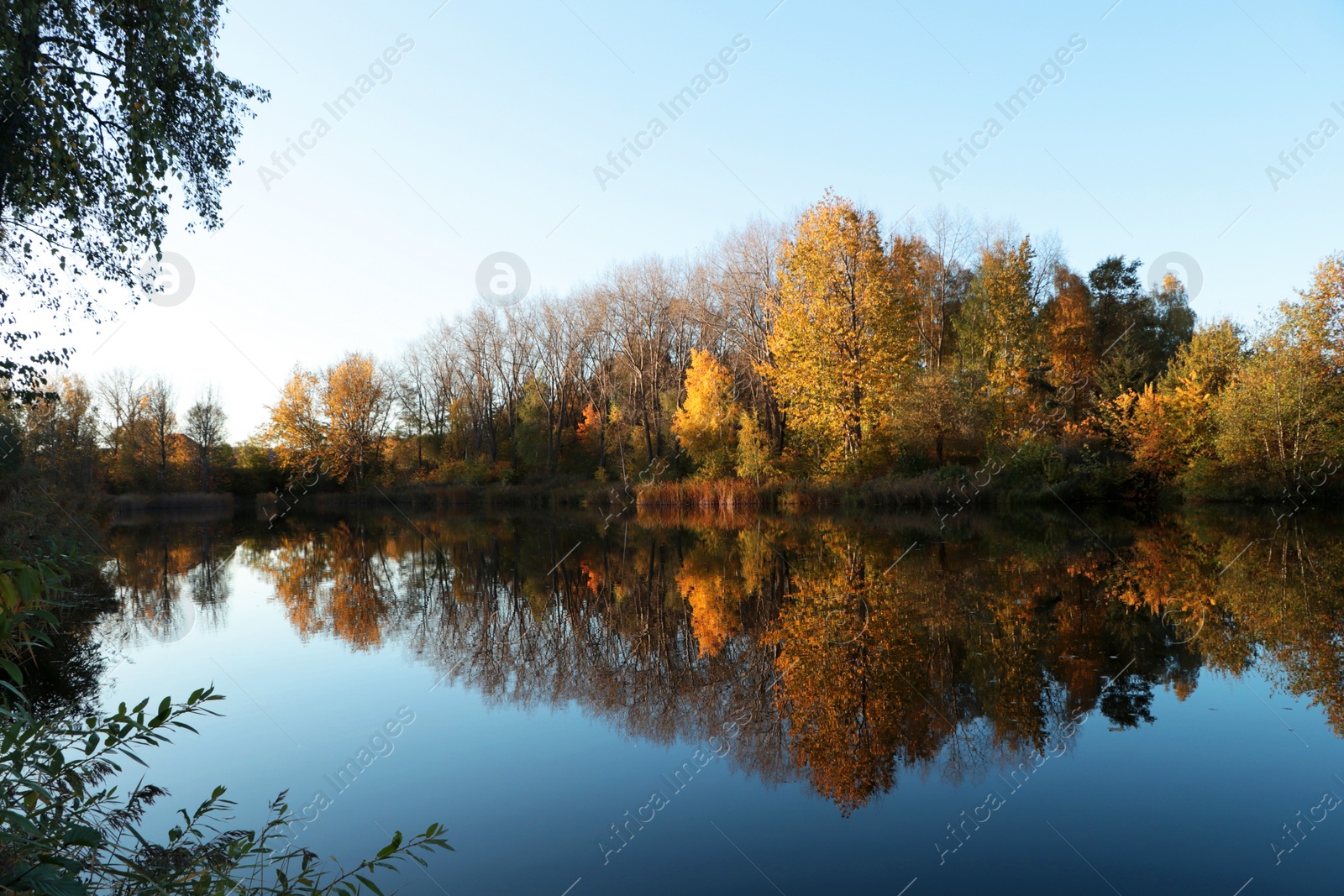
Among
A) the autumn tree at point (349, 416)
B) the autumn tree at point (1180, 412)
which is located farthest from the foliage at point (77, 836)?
the autumn tree at point (349, 416)

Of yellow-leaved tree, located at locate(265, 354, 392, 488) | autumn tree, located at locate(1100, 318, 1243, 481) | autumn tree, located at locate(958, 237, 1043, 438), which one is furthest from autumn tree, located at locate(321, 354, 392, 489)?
autumn tree, located at locate(1100, 318, 1243, 481)

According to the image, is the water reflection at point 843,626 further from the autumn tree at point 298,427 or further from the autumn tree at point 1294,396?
the autumn tree at point 298,427

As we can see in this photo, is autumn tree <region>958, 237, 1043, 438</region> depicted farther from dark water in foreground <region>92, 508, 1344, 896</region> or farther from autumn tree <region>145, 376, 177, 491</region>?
autumn tree <region>145, 376, 177, 491</region>

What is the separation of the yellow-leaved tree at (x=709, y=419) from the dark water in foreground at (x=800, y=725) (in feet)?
72.4

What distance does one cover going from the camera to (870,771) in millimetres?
4555

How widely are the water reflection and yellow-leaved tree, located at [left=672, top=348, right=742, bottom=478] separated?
16.5 m

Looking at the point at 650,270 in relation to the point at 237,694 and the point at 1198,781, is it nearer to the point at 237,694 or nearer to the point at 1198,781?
the point at 237,694

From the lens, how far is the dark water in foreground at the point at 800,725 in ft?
12.3

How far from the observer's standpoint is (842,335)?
28.3 meters

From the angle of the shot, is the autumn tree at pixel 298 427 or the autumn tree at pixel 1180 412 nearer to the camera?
the autumn tree at pixel 1180 412

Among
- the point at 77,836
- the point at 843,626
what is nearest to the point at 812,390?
the point at 843,626

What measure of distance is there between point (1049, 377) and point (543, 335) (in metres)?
28.9

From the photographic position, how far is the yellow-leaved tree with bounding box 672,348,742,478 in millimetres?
34156

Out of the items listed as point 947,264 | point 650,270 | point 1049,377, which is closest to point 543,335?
point 650,270
